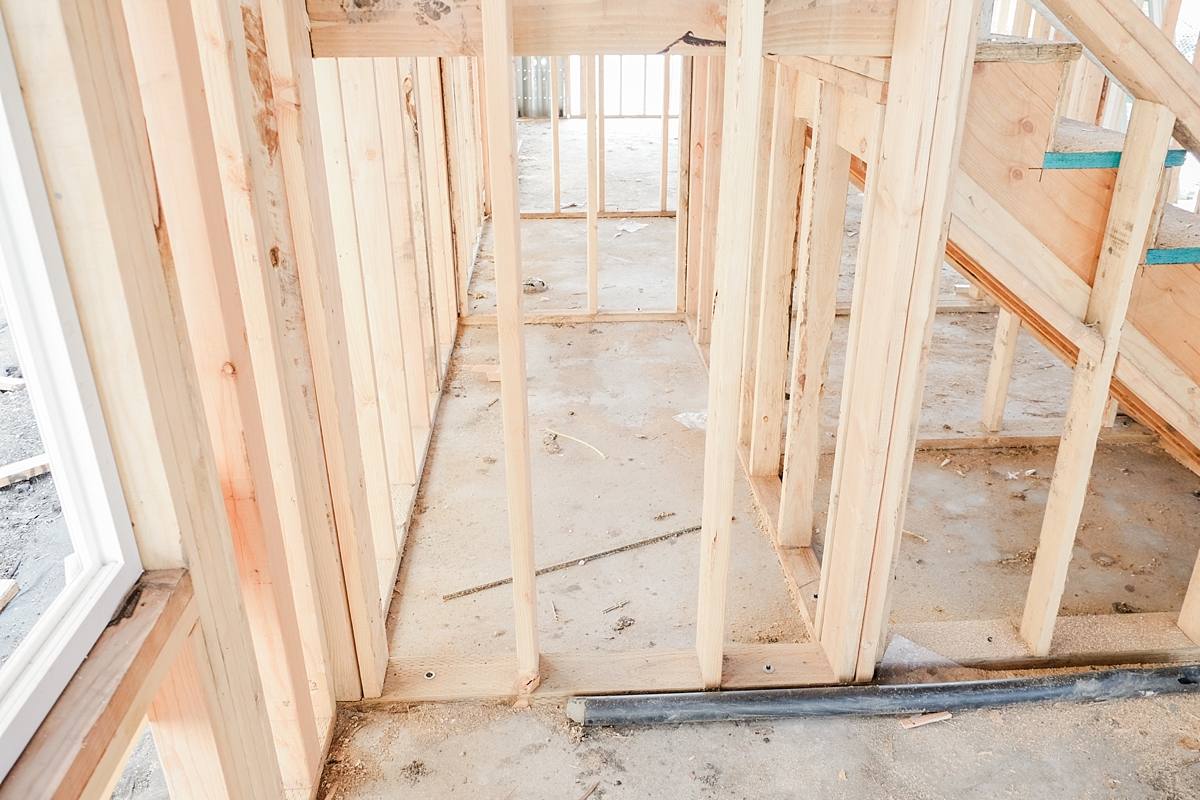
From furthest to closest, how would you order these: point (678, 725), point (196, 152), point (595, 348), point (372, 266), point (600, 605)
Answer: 1. point (595, 348)
2. point (372, 266)
3. point (600, 605)
4. point (678, 725)
5. point (196, 152)

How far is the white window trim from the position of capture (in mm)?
1032

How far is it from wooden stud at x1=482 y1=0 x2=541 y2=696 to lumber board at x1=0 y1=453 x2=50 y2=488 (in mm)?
1035

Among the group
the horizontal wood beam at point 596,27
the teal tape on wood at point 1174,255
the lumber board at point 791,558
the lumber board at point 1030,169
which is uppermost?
the horizontal wood beam at point 596,27

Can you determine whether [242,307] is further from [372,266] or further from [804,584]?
[804,584]

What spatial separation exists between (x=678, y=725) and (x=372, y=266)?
182 cm

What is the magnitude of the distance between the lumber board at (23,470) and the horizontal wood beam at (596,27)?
1.14 m

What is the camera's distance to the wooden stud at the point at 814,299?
2514 mm

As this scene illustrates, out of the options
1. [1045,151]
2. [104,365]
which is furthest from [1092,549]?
[104,365]

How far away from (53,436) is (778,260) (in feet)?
7.81

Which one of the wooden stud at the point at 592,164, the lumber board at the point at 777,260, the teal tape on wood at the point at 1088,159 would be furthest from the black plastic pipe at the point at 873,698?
the wooden stud at the point at 592,164

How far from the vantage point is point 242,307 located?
5.42ft

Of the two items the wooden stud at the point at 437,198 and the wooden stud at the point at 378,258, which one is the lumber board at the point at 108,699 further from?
the wooden stud at the point at 437,198

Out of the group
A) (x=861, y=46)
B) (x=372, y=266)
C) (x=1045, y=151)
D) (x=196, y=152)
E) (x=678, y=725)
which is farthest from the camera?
(x=372, y=266)

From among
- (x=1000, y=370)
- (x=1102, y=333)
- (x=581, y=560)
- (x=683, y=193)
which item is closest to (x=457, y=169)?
(x=683, y=193)
